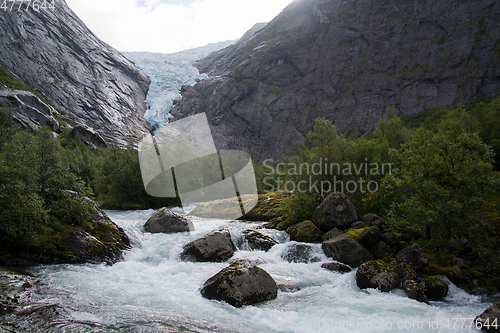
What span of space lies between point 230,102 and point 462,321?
158977 mm

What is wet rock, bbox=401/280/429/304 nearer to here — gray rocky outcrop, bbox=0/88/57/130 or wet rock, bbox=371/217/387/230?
wet rock, bbox=371/217/387/230

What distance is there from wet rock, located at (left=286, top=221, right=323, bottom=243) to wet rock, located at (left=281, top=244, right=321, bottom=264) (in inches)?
85.9

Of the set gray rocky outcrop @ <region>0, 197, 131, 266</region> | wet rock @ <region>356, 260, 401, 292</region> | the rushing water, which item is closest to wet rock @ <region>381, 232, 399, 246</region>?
wet rock @ <region>356, 260, 401, 292</region>

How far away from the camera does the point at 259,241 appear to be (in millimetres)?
20703

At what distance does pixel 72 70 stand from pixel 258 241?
16253 centimetres

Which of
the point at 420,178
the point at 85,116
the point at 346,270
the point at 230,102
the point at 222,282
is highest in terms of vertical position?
the point at 230,102

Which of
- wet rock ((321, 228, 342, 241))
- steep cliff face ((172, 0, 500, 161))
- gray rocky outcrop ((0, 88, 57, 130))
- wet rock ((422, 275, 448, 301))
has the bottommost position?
wet rock ((422, 275, 448, 301))

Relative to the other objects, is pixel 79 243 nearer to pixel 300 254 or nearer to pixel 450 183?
pixel 300 254

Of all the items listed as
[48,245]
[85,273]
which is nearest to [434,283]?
[85,273]

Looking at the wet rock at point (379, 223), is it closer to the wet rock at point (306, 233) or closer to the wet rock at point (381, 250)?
the wet rock at point (381, 250)

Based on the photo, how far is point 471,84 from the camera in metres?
102

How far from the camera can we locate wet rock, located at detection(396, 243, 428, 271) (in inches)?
599

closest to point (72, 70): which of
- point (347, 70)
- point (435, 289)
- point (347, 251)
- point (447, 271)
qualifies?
point (347, 70)

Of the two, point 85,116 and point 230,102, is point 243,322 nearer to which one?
point 85,116
